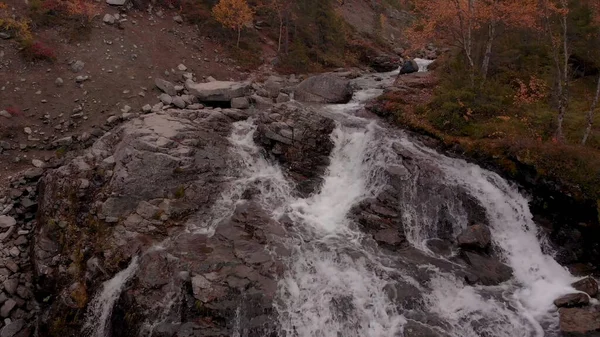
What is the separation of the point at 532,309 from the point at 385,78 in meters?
27.2

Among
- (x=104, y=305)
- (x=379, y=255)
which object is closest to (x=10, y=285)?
(x=104, y=305)

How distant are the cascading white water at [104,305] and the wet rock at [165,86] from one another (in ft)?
46.9

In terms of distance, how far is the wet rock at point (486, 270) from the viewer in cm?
1320

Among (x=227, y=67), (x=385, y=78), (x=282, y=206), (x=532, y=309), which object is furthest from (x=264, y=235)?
(x=385, y=78)

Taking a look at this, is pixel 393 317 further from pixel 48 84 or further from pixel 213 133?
pixel 48 84

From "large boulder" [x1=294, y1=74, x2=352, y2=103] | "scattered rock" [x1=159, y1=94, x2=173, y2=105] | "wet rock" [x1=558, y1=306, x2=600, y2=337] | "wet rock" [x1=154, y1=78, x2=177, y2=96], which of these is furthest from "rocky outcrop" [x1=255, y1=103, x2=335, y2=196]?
"wet rock" [x1=558, y1=306, x2=600, y2=337]

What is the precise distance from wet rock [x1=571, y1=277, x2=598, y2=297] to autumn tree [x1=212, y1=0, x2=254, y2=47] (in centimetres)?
2970

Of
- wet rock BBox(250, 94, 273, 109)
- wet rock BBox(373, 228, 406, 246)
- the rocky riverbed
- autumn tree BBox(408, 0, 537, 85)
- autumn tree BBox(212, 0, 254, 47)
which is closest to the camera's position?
the rocky riverbed

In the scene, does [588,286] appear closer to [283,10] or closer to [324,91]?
[324,91]

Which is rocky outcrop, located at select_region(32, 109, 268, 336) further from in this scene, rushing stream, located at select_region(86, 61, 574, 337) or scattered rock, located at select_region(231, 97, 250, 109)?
scattered rock, located at select_region(231, 97, 250, 109)

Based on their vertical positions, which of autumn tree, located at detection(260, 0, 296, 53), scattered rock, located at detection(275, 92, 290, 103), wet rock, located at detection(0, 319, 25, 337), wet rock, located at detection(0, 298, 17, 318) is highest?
autumn tree, located at detection(260, 0, 296, 53)

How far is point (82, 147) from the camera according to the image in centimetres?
1878

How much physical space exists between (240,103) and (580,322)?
752 inches

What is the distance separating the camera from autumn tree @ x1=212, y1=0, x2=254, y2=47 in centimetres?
3109
